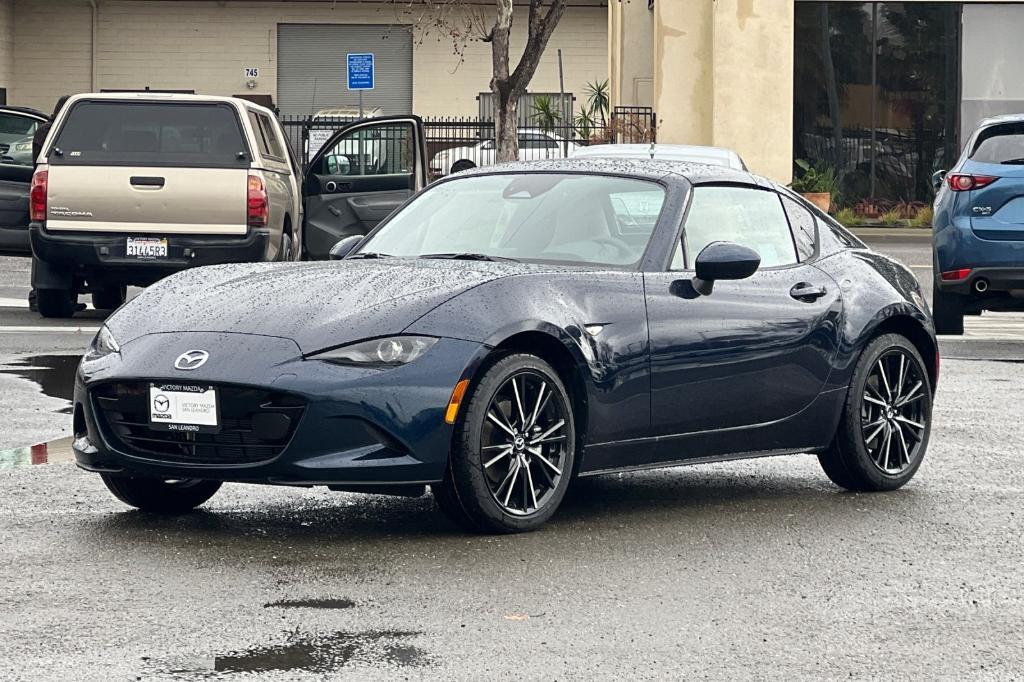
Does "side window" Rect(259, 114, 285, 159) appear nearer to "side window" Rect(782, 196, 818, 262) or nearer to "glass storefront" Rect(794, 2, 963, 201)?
"side window" Rect(782, 196, 818, 262)

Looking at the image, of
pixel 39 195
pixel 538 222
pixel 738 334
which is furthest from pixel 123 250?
pixel 738 334

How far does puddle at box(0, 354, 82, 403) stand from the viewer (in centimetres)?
1159

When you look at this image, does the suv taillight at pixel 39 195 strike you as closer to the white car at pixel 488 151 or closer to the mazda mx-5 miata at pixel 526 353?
the mazda mx-5 miata at pixel 526 353

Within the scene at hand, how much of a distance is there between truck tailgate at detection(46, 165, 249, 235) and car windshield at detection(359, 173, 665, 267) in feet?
24.6

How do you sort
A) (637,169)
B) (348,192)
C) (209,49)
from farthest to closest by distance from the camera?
(209,49) → (348,192) → (637,169)

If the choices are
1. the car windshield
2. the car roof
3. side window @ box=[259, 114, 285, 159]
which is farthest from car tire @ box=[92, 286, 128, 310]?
the car windshield

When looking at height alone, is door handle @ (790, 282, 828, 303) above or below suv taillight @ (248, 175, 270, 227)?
below

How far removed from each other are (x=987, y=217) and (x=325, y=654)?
32.2ft

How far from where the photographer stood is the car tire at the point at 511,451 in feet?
22.2

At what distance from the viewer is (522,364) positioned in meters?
6.90

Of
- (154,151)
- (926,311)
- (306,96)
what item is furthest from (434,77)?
(926,311)

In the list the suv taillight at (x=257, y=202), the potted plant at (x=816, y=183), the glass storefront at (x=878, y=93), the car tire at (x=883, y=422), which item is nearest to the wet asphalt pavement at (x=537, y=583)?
the car tire at (x=883, y=422)

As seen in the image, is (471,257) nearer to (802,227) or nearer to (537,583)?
(802,227)

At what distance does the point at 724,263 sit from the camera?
754cm
